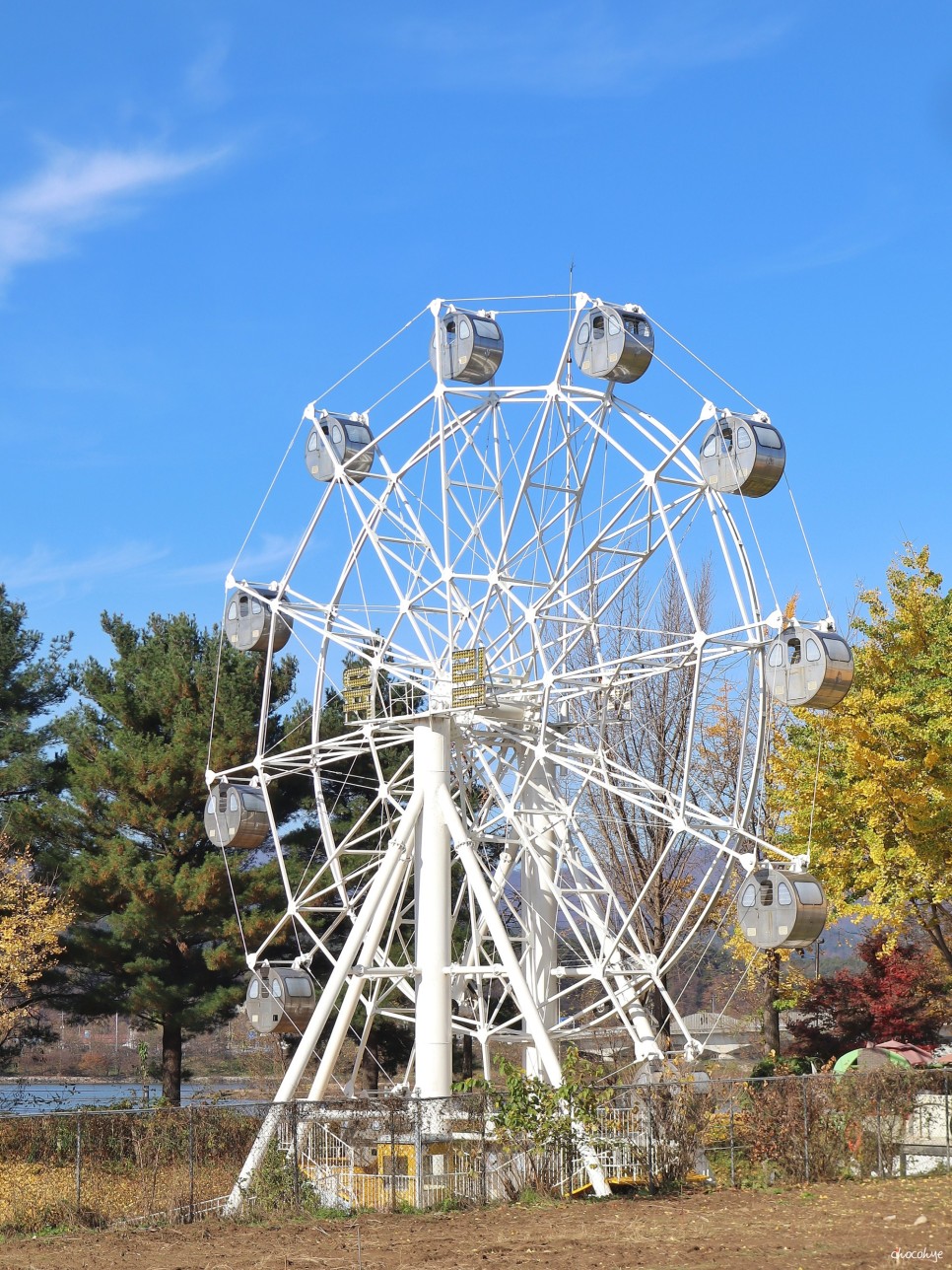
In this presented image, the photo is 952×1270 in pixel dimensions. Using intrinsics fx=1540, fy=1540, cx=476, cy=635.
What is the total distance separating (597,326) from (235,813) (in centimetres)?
986

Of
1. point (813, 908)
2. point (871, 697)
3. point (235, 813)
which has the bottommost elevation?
point (813, 908)

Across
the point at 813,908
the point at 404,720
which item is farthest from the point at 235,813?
the point at 813,908

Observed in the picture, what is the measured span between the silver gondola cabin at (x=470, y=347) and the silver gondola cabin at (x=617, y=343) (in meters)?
1.51

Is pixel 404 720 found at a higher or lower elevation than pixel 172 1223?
higher

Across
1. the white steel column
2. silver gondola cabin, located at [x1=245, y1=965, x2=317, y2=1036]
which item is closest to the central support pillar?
the white steel column

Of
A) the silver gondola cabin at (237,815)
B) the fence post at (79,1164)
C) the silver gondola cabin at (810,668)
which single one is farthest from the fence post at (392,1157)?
the silver gondola cabin at (237,815)

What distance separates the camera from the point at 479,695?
2277cm

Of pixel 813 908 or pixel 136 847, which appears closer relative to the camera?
pixel 813 908

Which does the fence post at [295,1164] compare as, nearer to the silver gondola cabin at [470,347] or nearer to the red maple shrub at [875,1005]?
the silver gondola cabin at [470,347]

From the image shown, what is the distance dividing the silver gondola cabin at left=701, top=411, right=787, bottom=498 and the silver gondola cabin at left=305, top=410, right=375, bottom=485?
696 cm

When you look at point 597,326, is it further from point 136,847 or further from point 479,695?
point 136,847

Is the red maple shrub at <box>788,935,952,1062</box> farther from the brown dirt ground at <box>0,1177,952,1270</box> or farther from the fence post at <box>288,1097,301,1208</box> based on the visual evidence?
the fence post at <box>288,1097,301,1208</box>

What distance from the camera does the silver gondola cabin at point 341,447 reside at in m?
26.5

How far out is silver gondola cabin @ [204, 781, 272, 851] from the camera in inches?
1008
